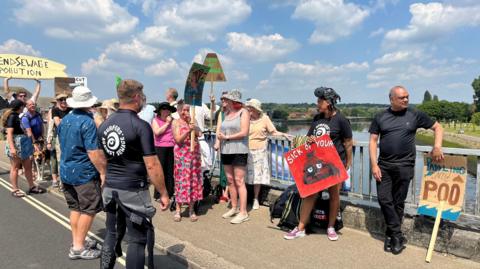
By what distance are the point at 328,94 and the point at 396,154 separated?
1069 mm

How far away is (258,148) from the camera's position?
6.11m

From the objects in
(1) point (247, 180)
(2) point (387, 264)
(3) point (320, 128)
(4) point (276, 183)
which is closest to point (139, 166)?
(3) point (320, 128)

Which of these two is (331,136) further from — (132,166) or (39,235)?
(39,235)

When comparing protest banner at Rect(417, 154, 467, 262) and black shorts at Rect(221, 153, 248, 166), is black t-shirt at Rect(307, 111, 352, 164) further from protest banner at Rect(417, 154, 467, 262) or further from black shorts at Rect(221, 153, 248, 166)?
black shorts at Rect(221, 153, 248, 166)

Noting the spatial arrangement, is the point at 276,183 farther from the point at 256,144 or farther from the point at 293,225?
the point at 293,225

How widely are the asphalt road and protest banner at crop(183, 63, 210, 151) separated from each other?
2122 mm

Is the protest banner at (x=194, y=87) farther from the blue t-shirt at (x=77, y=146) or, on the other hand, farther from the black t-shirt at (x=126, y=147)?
the black t-shirt at (x=126, y=147)

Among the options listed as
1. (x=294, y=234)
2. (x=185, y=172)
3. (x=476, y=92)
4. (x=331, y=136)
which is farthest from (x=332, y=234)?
(x=476, y=92)

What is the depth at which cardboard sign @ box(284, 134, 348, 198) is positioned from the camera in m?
4.54

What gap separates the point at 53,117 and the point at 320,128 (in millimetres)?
5963

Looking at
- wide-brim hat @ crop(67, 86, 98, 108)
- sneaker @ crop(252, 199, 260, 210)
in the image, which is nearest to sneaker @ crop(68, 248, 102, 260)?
wide-brim hat @ crop(67, 86, 98, 108)

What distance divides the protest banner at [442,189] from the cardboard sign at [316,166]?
92 cm

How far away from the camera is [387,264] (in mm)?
3842

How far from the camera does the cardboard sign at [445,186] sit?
13.0 ft
